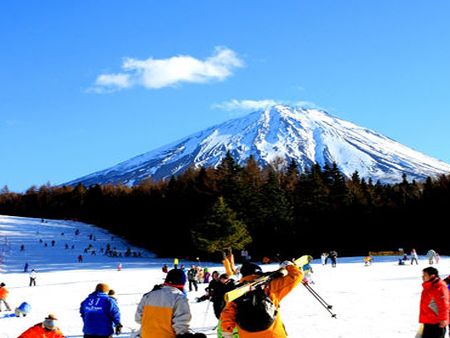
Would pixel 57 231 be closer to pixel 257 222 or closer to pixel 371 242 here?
pixel 257 222

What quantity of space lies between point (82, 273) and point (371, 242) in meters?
28.9

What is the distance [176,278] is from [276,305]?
98cm

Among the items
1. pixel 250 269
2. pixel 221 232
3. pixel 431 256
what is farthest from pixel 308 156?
pixel 250 269

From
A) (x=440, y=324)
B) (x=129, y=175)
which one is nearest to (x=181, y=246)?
(x=440, y=324)

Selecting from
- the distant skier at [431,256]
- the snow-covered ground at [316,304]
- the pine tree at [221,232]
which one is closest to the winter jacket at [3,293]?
the snow-covered ground at [316,304]

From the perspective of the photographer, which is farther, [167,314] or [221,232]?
[221,232]

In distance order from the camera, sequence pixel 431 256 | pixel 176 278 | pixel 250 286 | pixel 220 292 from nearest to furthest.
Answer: pixel 250 286, pixel 176 278, pixel 220 292, pixel 431 256

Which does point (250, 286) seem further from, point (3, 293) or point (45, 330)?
point (3, 293)

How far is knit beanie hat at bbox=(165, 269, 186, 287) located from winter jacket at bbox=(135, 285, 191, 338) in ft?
0.21

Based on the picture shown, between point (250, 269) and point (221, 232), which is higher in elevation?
point (250, 269)

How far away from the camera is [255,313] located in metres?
4.20

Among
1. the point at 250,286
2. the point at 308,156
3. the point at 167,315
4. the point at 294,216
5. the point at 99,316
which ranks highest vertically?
the point at 308,156

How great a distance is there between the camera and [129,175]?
184125 mm

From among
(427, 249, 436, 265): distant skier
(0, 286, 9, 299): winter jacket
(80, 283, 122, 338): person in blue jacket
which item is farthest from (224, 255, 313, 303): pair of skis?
(427, 249, 436, 265): distant skier
